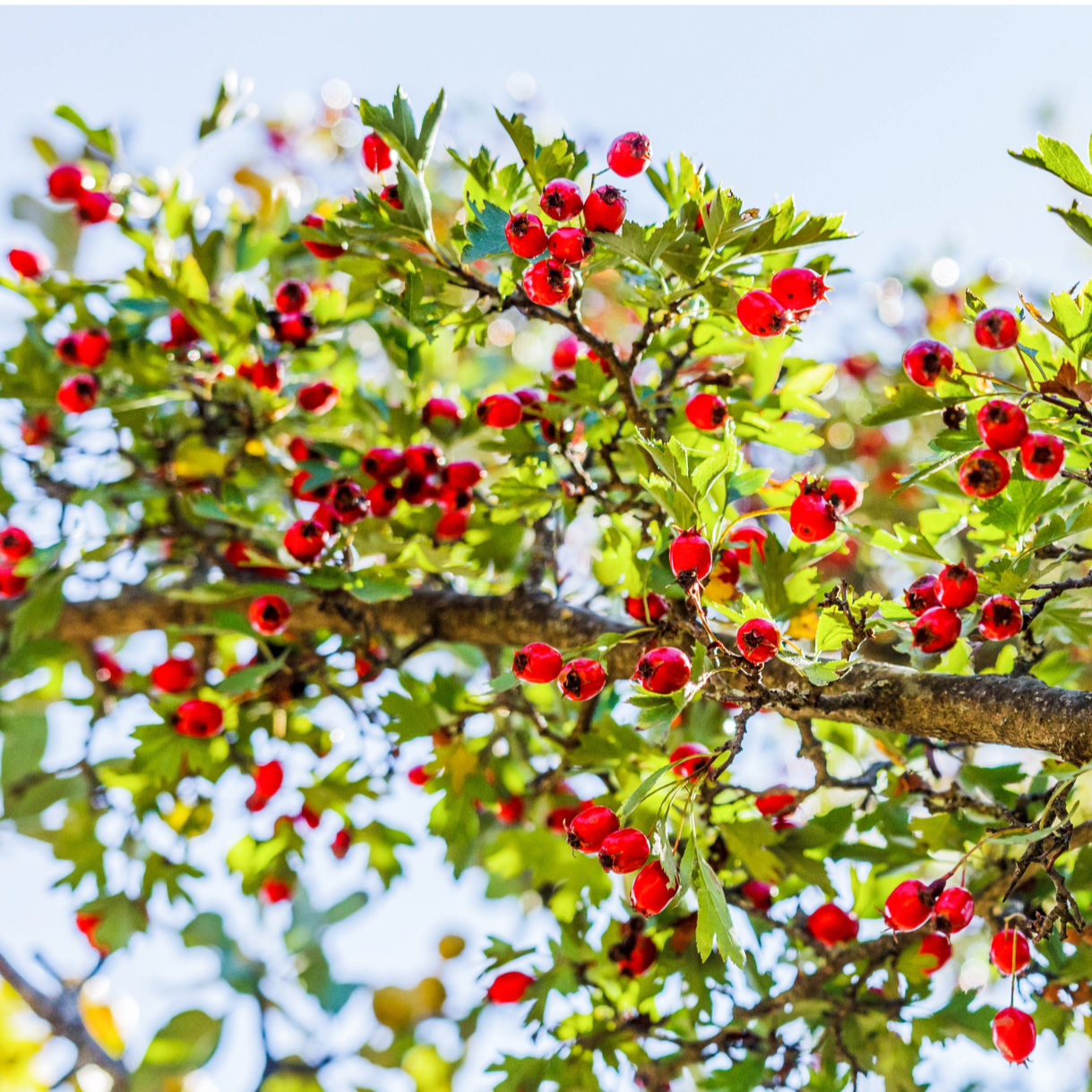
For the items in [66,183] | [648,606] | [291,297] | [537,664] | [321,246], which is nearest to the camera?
[537,664]

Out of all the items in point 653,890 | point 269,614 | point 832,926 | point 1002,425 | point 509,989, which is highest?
point 1002,425

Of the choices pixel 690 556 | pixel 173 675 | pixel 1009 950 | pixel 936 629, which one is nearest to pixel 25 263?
pixel 173 675

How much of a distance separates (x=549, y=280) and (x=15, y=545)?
223 centimetres

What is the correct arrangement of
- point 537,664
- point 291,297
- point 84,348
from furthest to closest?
point 84,348
point 291,297
point 537,664

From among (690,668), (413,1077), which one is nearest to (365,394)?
(690,668)

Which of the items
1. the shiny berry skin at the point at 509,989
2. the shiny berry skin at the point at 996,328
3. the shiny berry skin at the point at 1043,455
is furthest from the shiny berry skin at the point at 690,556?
the shiny berry skin at the point at 509,989

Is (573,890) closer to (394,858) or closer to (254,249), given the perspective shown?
(394,858)

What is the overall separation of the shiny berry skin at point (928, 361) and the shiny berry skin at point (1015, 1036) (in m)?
1.38

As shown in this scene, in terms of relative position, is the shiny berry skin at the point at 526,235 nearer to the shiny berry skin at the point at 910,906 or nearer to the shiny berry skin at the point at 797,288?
the shiny berry skin at the point at 797,288

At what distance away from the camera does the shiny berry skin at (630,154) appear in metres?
2.13

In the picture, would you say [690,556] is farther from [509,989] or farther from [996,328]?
[509,989]

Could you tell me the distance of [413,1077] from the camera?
13.9ft

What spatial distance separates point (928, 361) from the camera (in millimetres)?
2102

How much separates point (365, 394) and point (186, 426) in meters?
0.70
